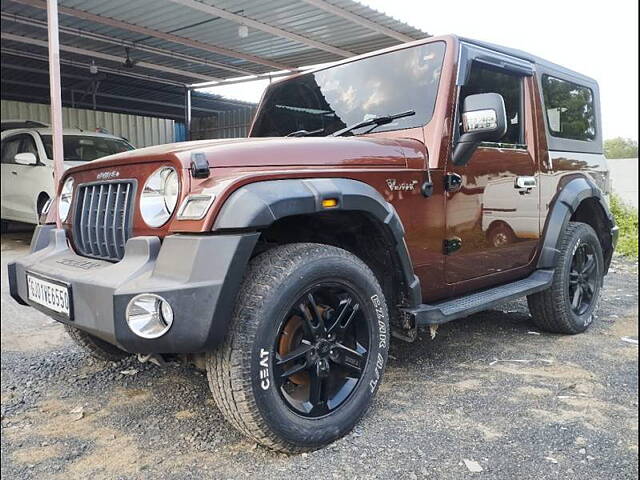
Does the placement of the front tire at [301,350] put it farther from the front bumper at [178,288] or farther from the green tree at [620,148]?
the green tree at [620,148]

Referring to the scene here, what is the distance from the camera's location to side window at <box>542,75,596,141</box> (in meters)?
3.64

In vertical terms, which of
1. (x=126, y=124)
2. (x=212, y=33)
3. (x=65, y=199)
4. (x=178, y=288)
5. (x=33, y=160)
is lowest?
(x=178, y=288)

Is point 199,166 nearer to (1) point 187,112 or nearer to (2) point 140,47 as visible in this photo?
(1) point 187,112

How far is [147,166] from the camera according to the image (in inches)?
83.2

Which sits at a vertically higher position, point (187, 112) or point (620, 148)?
point (187, 112)

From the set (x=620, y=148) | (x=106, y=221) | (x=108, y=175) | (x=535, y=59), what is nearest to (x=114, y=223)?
(x=106, y=221)

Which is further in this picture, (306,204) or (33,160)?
(33,160)

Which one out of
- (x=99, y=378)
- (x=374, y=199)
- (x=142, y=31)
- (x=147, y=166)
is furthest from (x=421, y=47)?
(x=142, y=31)

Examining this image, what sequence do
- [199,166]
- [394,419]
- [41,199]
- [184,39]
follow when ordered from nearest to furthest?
[199,166], [394,419], [41,199], [184,39]

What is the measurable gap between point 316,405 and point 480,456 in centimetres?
71

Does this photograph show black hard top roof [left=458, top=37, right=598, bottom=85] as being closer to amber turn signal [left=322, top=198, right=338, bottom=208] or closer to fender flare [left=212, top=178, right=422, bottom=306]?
fender flare [left=212, top=178, right=422, bottom=306]

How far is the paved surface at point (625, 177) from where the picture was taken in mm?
4355

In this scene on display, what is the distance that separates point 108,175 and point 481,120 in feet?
5.99

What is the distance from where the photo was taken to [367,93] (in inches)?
119
